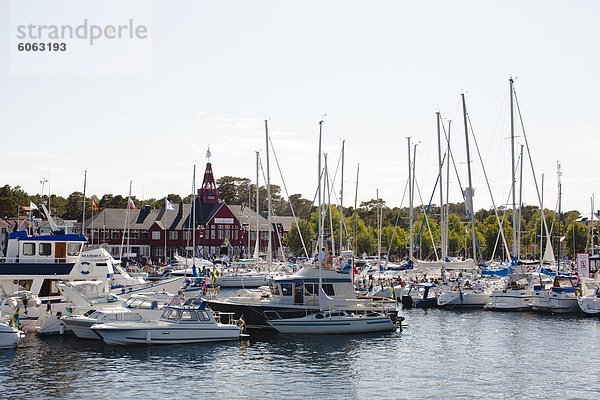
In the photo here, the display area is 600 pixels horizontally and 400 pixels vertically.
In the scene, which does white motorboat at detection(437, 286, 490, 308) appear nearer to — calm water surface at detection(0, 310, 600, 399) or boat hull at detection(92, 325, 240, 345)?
calm water surface at detection(0, 310, 600, 399)

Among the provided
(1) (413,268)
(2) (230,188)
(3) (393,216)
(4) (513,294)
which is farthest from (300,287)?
(2) (230,188)

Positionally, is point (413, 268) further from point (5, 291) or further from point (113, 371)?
point (113, 371)

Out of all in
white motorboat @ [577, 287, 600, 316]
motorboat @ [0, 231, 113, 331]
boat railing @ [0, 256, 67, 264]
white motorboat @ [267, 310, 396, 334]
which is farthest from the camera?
white motorboat @ [577, 287, 600, 316]

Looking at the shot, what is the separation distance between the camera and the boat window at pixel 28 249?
151ft

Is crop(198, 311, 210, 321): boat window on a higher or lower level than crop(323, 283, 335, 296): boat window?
lower

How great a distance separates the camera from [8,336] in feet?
121

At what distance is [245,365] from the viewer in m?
34.2

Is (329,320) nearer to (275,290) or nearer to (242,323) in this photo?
(275,290)

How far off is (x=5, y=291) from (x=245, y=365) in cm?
1875

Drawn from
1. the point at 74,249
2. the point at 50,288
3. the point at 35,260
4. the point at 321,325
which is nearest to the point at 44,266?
the point at 35,260

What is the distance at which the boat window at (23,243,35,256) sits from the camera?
45938 millimetres

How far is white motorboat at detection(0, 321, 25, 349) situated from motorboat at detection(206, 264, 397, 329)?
39.0 ft

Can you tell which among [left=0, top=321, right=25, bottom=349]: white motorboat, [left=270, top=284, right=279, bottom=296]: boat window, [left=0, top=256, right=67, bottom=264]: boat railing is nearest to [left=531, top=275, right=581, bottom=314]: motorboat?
[left=270, top=284, right=279, bottom=296]: boat window

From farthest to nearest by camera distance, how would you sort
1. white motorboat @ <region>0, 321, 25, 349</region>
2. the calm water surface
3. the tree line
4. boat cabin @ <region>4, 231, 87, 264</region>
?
the tree line < boat cabin @ <region>4, 231, 87, 264</region> < white motorboat @ <region>0, 321, 25, 349</region> < the calm water surface
